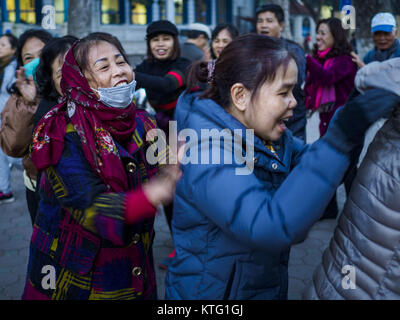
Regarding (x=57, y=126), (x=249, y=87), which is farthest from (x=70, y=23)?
(x=249, y=87)

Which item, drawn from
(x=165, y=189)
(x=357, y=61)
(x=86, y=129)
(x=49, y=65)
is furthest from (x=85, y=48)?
(x=357, y=61)

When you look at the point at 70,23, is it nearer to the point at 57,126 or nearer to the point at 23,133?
the point at 23,133

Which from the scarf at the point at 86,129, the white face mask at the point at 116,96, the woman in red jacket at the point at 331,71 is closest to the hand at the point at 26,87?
the scarf at the point at 86,129

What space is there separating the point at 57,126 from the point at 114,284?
714mm

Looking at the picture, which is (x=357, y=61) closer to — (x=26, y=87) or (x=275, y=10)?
(x=275, y=10)

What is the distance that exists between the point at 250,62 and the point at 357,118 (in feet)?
1.37

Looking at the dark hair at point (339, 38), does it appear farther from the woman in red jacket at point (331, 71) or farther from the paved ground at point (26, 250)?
the paved ground at point (26, 250)

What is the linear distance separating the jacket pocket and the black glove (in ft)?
1.79

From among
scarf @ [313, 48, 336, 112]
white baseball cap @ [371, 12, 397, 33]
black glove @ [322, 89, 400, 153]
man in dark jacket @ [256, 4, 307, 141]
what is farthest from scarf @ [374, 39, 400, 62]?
black glove @ [322, 89, 400, 153]

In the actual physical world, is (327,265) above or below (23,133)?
below

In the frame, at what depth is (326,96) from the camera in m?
4.75

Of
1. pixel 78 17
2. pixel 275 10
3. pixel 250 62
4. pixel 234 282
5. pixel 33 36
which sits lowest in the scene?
pixel 234 282

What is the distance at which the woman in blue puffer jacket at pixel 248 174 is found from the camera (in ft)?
4.15
